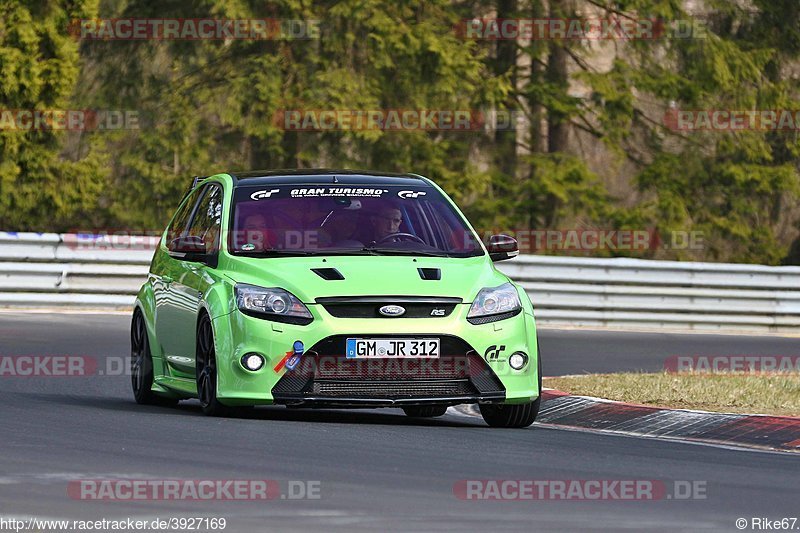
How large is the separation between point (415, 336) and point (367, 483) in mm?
2455

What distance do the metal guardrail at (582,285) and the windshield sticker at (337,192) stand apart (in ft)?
37.9

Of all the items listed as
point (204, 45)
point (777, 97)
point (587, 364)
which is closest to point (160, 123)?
point (204, 45)

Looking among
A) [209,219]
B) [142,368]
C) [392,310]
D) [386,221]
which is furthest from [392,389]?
[142,368]

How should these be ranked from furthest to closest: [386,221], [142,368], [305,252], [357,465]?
[142,368] < [386,221] < [305,252] < [357,465]

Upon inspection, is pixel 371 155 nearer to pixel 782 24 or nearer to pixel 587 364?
pixel 782 24

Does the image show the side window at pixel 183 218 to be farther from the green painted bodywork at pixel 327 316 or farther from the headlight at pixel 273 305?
the headlight at pixel 273 305

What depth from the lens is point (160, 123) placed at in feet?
115

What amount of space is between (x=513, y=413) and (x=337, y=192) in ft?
6.16

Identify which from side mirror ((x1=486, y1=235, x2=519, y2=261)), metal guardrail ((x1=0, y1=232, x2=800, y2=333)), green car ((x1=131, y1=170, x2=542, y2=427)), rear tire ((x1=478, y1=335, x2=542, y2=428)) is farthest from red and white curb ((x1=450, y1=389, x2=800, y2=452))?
metal guardrail ((x1=0, y1=232, x2=800, y2=333))

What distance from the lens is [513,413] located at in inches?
458

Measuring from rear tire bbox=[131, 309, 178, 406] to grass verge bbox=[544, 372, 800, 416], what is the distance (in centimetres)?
309

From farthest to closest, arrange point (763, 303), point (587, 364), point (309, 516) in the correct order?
point (763, 303) → point (587, 364) → point (309, 516)

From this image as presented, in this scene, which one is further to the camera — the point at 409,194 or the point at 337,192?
the point at 409,194

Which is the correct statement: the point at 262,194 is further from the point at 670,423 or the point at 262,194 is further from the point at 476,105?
the point at 476,105
